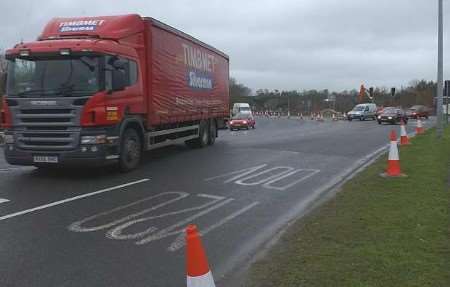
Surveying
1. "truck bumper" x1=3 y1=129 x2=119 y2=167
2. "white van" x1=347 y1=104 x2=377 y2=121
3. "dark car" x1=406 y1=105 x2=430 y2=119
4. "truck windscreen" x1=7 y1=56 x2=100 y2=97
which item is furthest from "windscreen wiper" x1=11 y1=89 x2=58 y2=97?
"dark car" x1=406 y1=105 x2=430 y2=119

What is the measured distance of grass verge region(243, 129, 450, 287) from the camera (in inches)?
197

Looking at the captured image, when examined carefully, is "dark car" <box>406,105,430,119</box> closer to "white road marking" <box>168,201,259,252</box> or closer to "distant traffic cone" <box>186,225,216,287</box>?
"white road marking" <box>168,201,259,252</box>

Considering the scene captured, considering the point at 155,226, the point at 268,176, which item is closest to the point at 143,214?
the point at 155,226

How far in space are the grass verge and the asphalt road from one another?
47 cm

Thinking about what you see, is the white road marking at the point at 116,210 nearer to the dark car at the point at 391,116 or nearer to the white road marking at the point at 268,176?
the white road marking at the point at 268,176

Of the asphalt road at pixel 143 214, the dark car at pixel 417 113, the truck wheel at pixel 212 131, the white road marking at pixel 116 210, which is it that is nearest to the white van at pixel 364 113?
the dark car at pixel 417 113

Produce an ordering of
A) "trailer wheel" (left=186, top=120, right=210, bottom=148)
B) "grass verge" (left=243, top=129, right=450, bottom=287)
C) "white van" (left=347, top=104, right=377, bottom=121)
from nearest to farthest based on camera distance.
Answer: "grass verge" (left=243, top=129, right=450, bottom=287) < "trailer wheel" (left=186, top=120, right=210, bottom=148) < "white van" (left=347, top=104, right=377, bottom=121)

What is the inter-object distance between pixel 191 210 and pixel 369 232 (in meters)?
2.85

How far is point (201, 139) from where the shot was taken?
19250mm

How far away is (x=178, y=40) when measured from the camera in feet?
52.6

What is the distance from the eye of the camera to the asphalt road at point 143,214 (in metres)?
5.63

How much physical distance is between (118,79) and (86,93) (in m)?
0.89

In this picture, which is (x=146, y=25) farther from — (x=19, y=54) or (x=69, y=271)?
(x=69, y=271)

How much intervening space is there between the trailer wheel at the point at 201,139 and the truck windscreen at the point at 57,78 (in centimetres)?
807
